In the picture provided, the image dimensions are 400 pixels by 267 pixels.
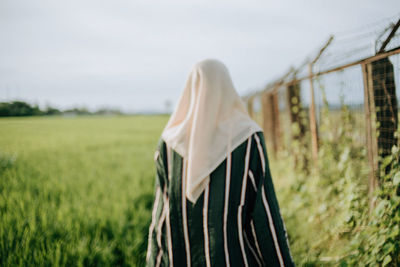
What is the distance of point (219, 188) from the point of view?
1176mm

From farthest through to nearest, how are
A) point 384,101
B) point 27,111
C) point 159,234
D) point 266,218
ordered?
point 27,111 → point 384,101 → point 159,234 → point 266,218

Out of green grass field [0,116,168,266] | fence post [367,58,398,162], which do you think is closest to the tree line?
green grass field [0,116,168,266]

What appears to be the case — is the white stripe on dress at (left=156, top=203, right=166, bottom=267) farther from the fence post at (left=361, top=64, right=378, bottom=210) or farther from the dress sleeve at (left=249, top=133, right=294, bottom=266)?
the fence post at (left=361, top=64, right=378, bottom=210)

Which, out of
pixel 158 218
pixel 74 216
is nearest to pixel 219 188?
pixel 158 218

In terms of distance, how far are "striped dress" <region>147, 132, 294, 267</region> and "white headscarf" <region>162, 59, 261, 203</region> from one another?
0.15 ft

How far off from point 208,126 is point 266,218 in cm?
53

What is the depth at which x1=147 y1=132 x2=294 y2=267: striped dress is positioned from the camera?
1169 mm

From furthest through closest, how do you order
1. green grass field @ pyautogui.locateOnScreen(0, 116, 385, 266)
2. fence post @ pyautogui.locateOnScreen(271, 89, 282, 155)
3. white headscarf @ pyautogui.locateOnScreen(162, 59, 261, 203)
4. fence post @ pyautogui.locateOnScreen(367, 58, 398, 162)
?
fence post @ pyautogui.locateOnScreen(271, 89, 282, 155), green grass field @ pyautogui.locateOnScreen(0, 116, 385, 266), fence post @ pyautogui.locateOnScreen(367, 58, 398, 162), white headscarf @ pyautogui.locateOnScreen(162, 59, 261, 203)

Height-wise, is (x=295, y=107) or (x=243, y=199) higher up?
(x=295, y=107)

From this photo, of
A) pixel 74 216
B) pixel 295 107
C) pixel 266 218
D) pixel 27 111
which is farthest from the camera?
pixel 27 111

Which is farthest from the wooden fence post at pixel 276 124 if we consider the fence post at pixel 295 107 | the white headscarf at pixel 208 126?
the white headscarf at pixel 208 126

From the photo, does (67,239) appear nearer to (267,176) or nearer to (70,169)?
(267,176)

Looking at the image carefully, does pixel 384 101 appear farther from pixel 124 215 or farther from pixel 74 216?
pixel 74 216

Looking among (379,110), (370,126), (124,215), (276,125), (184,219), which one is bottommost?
(124,215)
